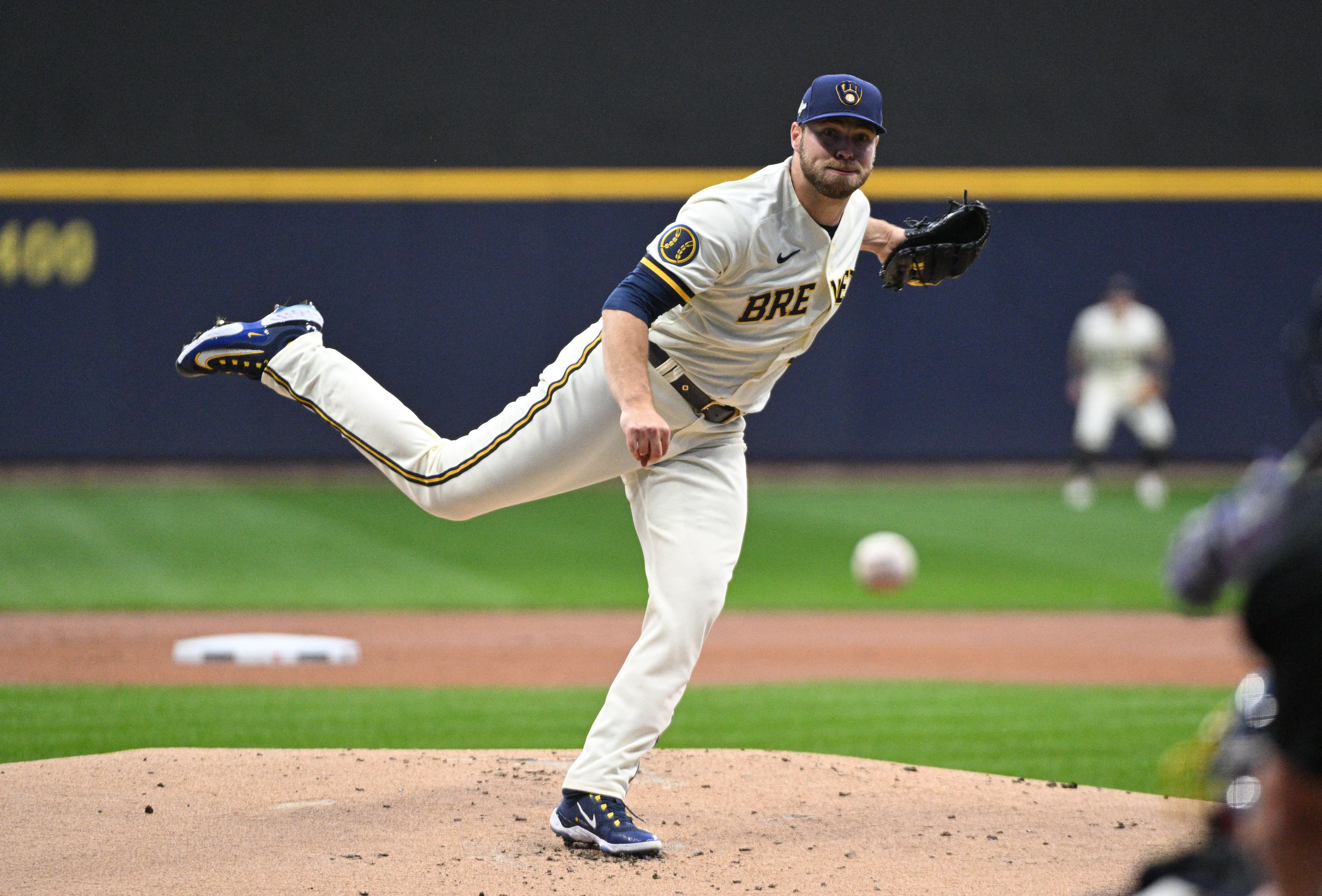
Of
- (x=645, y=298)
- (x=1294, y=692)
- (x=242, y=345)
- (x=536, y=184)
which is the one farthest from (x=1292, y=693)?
(x=536, y=184)

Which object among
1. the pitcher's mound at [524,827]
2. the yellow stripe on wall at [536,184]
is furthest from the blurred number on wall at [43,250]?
the pitcher's mound at [524,827]

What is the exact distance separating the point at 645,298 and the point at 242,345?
4.15 ft

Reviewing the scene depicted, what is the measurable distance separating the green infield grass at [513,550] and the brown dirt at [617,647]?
0.37 m

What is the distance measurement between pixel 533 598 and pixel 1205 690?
4.37m

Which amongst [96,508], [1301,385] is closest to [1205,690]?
[1301,385]

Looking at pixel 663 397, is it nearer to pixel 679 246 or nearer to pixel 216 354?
pixel 679 246

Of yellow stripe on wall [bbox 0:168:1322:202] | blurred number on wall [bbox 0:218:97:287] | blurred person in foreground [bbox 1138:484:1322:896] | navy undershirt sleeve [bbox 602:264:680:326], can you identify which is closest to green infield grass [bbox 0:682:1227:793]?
navy undershirt sleeve [bbox 602:264:680:326]

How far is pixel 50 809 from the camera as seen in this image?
12.6ft

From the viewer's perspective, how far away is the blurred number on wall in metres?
16.8

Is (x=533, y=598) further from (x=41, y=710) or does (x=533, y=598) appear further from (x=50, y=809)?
(x=50, y=809)

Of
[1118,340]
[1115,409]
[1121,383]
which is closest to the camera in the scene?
[1118,340]

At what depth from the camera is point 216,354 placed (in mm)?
4059

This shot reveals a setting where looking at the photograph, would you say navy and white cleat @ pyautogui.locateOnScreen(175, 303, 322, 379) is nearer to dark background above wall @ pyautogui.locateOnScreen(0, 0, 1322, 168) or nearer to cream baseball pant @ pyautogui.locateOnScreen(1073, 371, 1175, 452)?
cream baseball pant @ pyautogui.locateOnScreen(1073, 371, 1175, 452)

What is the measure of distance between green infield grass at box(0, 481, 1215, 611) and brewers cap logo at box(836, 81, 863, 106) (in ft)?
19.8
